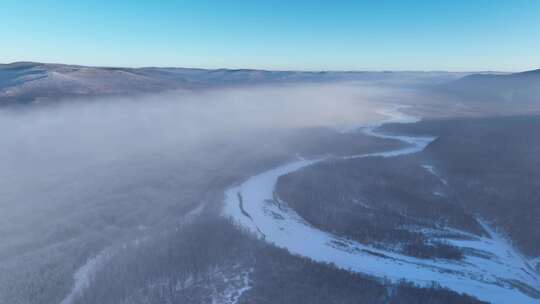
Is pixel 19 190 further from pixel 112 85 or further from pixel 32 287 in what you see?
pixel 112 85

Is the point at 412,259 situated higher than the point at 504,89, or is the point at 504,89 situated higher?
the point at 504,89

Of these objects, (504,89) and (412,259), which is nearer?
(412,259)

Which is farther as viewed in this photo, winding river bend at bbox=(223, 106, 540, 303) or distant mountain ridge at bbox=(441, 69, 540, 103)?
distant mountain ridge at bbox=(441, 69, 540, 103)

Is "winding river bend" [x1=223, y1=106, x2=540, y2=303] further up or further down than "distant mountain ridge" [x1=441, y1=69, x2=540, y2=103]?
further down

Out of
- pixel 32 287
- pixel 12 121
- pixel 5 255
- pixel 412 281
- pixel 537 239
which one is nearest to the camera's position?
pixel 32 287

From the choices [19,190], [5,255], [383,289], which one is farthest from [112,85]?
[383,289]

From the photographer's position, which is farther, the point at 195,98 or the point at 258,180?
the point at 195,98

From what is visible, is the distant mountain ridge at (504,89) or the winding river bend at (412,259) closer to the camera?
the winding river bend at (412,259)

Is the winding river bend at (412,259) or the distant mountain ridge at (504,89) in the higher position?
the distant mountain ridge at (504,89)
